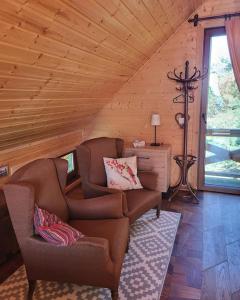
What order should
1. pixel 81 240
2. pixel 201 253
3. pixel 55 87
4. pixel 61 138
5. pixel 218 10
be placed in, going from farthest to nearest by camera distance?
pixel 61 138 < pixel 218 10 < pixel 201 253 < pixel 55 87 < pixel 81 240

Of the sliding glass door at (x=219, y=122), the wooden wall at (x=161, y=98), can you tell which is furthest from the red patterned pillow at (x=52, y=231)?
the sliding glass door at (x=219, y=122)

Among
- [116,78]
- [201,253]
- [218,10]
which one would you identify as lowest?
[201,253]

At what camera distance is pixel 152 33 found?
268 cm

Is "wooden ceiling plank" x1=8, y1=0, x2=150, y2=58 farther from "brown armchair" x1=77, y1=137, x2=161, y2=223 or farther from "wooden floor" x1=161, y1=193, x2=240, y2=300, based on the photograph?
"wooden floor" x1=161, y1=193, x2=240, y2=300

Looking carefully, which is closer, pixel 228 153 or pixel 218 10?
pixel 218 10

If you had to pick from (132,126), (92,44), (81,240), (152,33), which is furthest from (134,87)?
(81,240)

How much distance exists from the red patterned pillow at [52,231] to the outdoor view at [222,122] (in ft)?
8.51

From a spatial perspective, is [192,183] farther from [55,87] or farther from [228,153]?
[55,87]

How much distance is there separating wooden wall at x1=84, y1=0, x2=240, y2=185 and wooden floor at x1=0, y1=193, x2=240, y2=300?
683 millimetres

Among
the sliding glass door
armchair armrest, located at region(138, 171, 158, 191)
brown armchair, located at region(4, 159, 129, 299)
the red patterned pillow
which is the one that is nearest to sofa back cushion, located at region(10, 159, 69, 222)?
brown armchair, located at region(4, 159, 129, 299)

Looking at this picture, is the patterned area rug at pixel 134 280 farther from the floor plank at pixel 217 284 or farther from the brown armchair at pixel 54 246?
the floor plank at pixel 217 284

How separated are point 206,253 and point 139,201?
77 centimetres

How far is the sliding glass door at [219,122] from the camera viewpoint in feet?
10.9

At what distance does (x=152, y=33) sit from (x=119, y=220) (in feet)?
6.30
